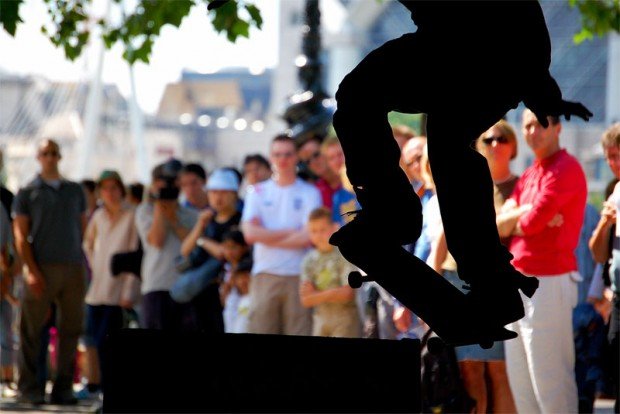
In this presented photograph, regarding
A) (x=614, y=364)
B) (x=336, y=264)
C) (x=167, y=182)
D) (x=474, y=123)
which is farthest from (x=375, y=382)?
(x=167, y=182)

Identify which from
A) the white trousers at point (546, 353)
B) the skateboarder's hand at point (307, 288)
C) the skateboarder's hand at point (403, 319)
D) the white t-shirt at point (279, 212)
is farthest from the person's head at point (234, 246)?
the white trousers at point (546, 353)

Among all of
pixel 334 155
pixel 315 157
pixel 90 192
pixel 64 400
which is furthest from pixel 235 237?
pixel 90 192

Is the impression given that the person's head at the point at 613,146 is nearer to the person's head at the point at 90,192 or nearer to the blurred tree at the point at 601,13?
the blurred tree at the point at 601,13

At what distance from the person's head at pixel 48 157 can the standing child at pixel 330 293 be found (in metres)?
2.57

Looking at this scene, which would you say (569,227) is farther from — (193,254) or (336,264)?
(193,254)

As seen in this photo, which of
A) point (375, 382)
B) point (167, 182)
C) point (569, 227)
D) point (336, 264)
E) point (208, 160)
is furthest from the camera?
point (208, 160)

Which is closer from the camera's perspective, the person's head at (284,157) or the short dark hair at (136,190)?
the person's head at (284,157)

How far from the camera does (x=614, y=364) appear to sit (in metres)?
7.13

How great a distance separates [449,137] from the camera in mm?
3930

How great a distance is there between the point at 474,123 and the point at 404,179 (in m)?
0.29

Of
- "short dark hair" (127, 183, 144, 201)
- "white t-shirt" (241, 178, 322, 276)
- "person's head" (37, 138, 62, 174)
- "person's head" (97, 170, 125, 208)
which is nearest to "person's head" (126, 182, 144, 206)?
"short dark hair" (127, 183, 144, 201)

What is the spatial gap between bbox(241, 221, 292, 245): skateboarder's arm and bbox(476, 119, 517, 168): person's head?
7.23ft

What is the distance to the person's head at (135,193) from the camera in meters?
11.2

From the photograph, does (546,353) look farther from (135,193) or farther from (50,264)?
(135,193)
